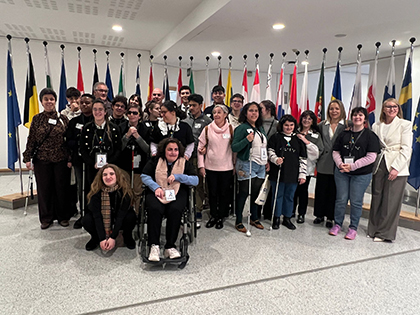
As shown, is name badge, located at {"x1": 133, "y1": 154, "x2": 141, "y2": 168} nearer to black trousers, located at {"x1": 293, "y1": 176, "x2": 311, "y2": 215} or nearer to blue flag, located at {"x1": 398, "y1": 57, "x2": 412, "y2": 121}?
black trousers, located at {"x1": 293, "y1": 176, "x2": 311, "y2": 215}

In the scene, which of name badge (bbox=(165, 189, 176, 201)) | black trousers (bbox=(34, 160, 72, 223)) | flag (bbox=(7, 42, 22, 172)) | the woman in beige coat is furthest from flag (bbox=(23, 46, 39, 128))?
the woman in beige coat

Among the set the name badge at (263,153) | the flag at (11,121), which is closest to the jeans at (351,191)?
the name badge at (263,153)

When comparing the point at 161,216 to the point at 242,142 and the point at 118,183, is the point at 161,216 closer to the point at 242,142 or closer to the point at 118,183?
the point at 118,183

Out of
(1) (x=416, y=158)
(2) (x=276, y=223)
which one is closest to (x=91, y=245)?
(2) (x=276, y=223)

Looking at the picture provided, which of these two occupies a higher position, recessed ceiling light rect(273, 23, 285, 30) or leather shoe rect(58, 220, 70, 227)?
recessed ceiling light rect(273, 23, 285, 30)

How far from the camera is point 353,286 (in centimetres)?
237

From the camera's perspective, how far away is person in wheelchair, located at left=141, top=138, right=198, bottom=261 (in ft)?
8.62

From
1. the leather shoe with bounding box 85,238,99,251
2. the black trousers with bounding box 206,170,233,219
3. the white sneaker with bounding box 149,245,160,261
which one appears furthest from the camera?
the black trousers with bounding box 206,170,233,219

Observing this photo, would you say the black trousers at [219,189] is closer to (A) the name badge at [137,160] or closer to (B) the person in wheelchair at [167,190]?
(B) the person in wheelchair at [167,190]

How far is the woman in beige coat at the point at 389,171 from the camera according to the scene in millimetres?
3074

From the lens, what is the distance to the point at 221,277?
2.45 meters

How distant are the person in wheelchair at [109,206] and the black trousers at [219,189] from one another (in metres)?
0.91

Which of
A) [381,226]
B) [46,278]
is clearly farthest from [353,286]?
[46,278]

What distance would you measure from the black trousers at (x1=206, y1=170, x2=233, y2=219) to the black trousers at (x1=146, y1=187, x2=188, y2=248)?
66 cm
